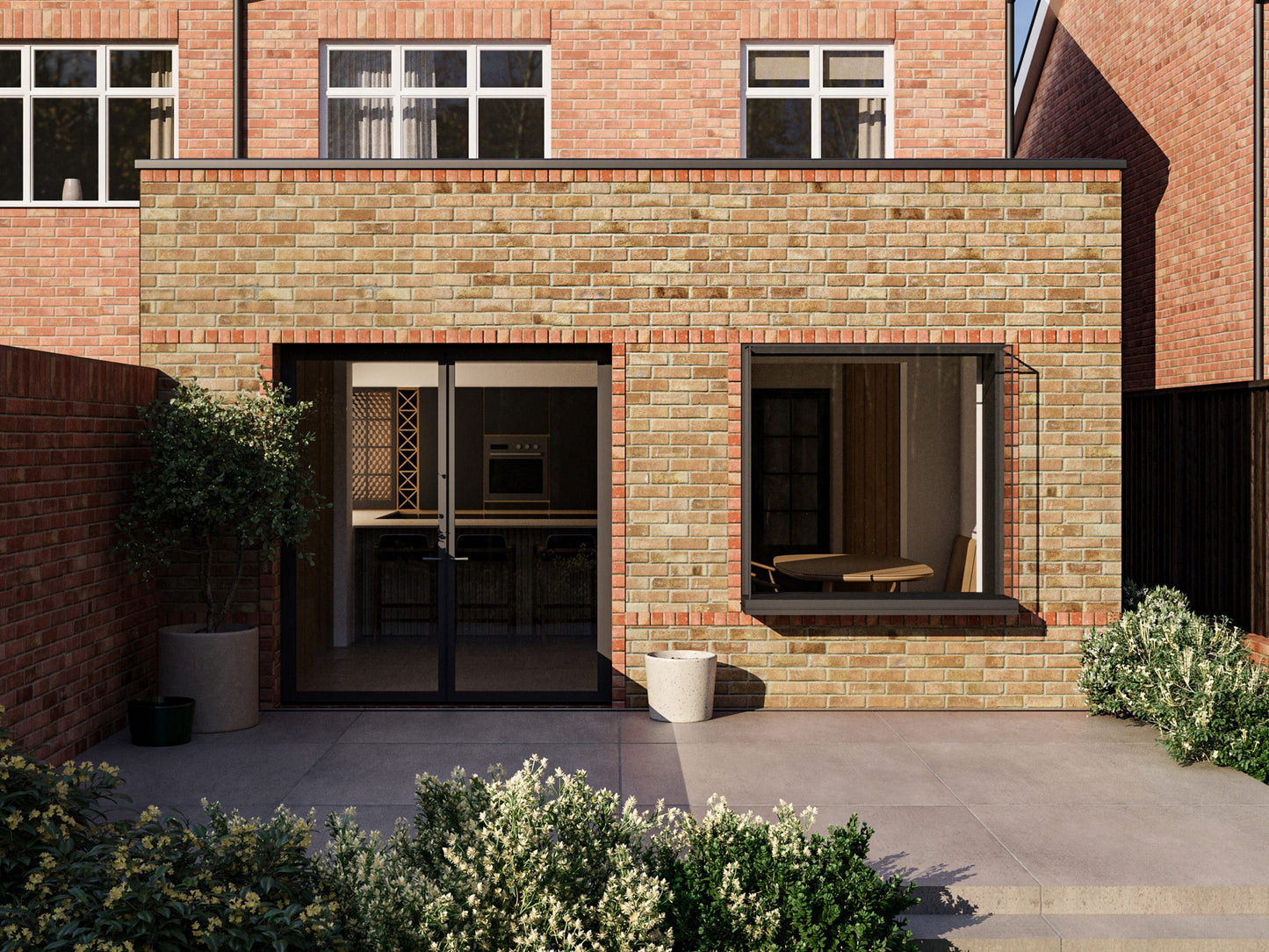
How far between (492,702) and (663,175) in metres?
4.19

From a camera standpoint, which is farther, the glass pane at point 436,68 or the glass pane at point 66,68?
the glass pane at point 66,68

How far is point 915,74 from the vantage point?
1024 centimetres

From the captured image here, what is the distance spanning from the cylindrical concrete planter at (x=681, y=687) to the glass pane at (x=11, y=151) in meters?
8.25

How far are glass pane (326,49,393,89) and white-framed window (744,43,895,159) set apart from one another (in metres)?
3.53

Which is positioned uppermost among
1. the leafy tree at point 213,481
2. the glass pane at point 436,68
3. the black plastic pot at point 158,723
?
the glass pane at point 436,68

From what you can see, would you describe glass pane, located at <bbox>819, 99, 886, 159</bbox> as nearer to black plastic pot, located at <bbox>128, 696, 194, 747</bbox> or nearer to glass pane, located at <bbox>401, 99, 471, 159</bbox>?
glass pane, located at <bbox>401, 99, 471, 159</bbox>

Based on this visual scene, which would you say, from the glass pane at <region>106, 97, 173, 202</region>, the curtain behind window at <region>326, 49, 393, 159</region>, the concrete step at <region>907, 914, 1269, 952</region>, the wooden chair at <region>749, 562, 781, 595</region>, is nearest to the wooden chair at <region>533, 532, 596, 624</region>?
the wooden chair at <region>749, 562, 781, 595</region>

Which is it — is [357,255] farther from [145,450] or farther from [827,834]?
[827,834]

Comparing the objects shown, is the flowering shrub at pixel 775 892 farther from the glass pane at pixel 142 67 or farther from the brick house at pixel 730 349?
the glass pane at pixel 142 67

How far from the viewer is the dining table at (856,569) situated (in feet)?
27.1

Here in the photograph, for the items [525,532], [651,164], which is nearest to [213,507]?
[651,164]

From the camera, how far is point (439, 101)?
33.7 ft

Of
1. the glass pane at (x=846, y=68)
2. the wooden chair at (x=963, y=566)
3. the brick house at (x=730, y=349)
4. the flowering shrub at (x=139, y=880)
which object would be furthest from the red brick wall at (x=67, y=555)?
the glass pane at (x=846, y=68)

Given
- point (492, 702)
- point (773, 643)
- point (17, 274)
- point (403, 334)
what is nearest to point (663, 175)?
point (403, 334)
